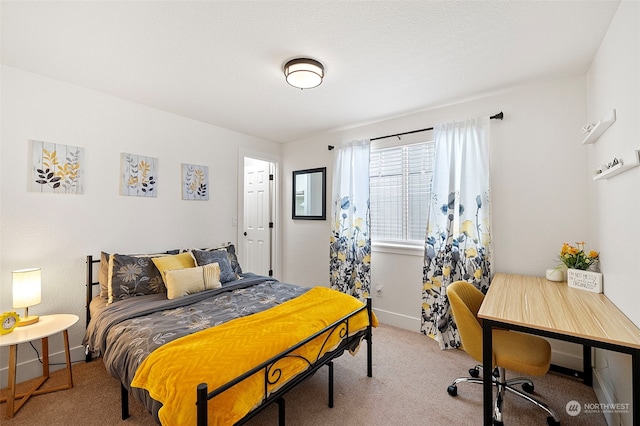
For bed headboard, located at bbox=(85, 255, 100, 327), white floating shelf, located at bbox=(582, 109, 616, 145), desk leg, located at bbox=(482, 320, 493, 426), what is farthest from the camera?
bed headboard, located at bbox=(85, 255, 100, 327)

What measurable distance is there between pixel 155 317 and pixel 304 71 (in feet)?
7.10

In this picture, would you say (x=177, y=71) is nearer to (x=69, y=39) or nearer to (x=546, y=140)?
(x=69, y=39)

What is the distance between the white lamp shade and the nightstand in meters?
0.19

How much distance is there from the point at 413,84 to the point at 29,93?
11.1ft

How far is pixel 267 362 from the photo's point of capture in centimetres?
145

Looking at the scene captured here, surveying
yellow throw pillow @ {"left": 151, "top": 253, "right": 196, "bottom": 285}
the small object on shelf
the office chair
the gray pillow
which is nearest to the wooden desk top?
the office chair

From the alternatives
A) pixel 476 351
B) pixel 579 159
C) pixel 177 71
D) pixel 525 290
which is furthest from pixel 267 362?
pixel 579 159

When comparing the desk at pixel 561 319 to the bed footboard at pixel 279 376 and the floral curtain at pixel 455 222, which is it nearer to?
the floral curtain at pixel 455 222

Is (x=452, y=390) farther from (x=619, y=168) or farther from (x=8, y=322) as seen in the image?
(x=8, y=322)

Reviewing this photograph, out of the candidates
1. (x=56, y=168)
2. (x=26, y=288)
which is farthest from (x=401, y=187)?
(x=26, y=288)

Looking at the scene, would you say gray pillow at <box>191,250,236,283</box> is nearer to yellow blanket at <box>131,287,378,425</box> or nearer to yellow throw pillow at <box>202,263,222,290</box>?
yellow throw pillow at <box>202,263,222,290</box>

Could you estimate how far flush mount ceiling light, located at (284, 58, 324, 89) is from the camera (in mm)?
2131

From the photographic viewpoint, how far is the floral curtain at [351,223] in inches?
141

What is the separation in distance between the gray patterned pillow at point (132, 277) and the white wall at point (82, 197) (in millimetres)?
431
